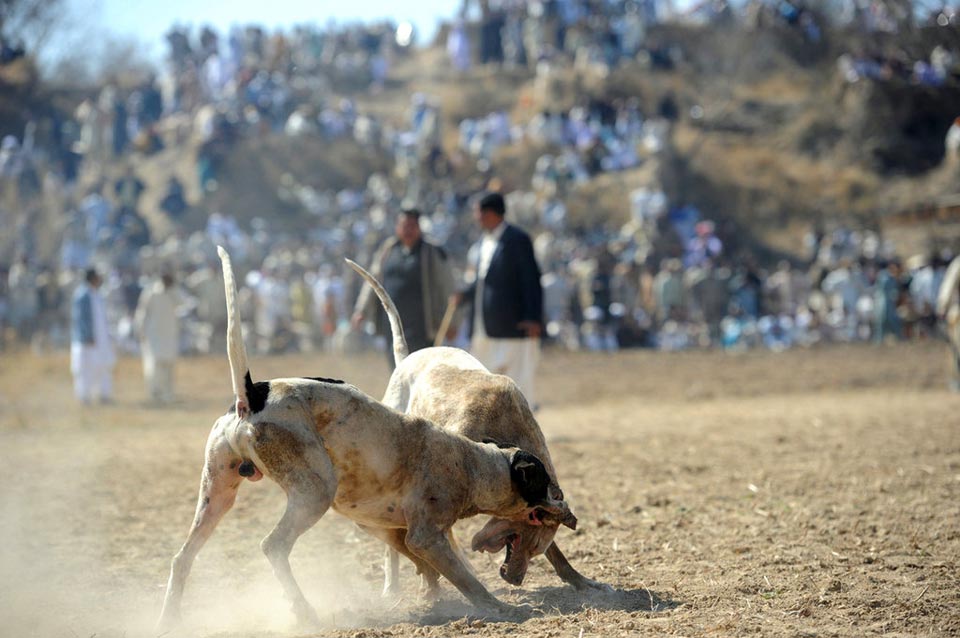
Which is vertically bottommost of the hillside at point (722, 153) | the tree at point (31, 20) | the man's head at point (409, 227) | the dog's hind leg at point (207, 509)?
the dog's hind leg at point (207, 509)

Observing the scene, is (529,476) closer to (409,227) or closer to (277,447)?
(277,447)

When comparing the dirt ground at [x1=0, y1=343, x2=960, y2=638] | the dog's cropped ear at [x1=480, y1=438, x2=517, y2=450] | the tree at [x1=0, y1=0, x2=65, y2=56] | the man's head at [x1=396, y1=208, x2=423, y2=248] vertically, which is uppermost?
the tree at [x1=0, y1=0, x2=65, y2=56]

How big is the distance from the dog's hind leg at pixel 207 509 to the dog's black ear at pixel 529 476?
1248mm

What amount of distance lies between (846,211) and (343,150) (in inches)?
597

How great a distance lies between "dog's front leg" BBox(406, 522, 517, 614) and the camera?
210 inches

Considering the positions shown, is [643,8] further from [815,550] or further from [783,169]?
[815,550]

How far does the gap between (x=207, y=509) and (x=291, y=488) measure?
491 millimetres

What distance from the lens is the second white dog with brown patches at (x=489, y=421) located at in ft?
18.9

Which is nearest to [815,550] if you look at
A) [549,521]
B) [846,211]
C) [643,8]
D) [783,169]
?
[549,521]

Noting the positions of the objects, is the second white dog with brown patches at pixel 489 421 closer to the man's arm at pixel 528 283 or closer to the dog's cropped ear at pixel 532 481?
the dog's cropped ear at pixel 532 481

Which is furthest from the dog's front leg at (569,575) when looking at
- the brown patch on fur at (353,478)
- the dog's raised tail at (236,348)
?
the dog's raised tail at (236,348)

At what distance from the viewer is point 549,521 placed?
18.7 ft

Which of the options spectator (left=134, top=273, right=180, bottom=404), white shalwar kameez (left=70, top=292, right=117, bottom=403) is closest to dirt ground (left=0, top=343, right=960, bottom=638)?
white shalwar kameez (left=70, top=292, right=117, bottom=403)

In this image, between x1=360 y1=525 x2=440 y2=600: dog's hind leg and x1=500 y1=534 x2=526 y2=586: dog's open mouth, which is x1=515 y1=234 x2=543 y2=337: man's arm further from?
x1=500 y1=534 x2=526 y2=586: dog's open mouth
